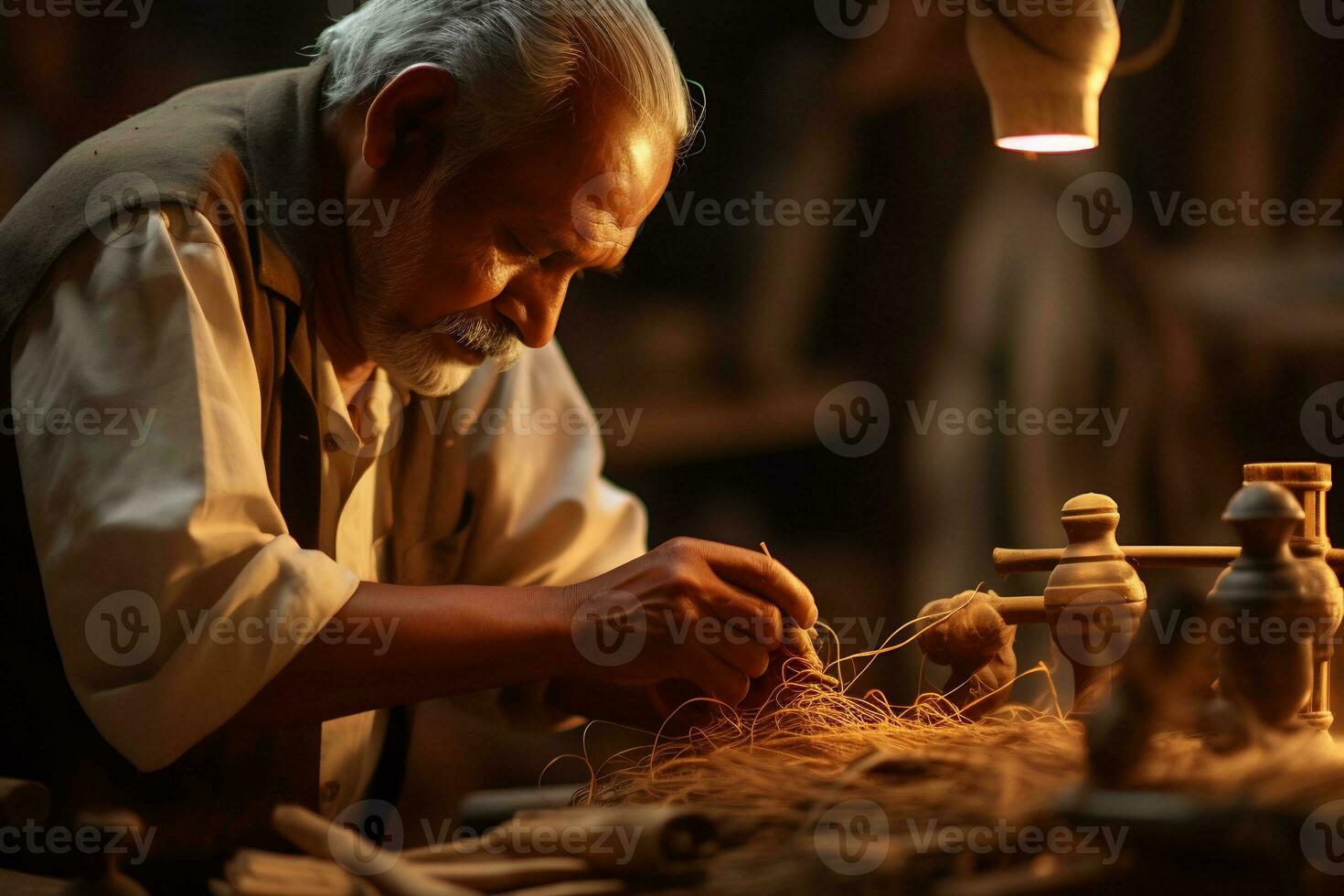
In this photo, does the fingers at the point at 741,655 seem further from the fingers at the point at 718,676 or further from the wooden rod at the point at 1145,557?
the wooden rod at the point at 1145,557

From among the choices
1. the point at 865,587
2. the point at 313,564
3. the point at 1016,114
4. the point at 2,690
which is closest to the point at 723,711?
the point at 313,564

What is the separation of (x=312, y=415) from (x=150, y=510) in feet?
1.45

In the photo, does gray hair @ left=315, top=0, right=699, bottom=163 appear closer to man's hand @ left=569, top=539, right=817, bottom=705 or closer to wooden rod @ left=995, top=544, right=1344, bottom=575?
man's hand @ left=569, top=539, right=817, bottom=705

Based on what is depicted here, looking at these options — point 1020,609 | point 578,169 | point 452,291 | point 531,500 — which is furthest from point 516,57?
point 1020,609

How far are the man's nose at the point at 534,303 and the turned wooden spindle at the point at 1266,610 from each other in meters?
1.05

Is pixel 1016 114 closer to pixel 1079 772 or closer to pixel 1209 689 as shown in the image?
pixel 1209 689

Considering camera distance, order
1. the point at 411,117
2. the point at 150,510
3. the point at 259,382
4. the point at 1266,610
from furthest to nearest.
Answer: the point at 411,117
the point at 259,382
the point at 150,510
the point at 1266,610

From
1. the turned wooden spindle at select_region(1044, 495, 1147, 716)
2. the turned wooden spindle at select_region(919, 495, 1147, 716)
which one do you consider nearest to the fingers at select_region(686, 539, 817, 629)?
the turned wooden spindle at select_region(919, 495, 1147, 716)

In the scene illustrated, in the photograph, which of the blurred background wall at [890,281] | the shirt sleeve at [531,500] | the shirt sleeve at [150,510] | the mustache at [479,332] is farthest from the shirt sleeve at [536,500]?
the blurred background wall at [890,281]

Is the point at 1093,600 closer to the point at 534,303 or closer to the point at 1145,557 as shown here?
the point at 1145,557

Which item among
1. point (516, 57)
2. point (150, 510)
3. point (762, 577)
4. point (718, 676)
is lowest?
point (718, 676)

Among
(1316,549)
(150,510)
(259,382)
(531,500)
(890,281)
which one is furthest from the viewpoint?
(890,281)

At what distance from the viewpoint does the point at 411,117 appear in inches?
72.7

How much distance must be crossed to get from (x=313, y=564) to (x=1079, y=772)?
2.81 ft
